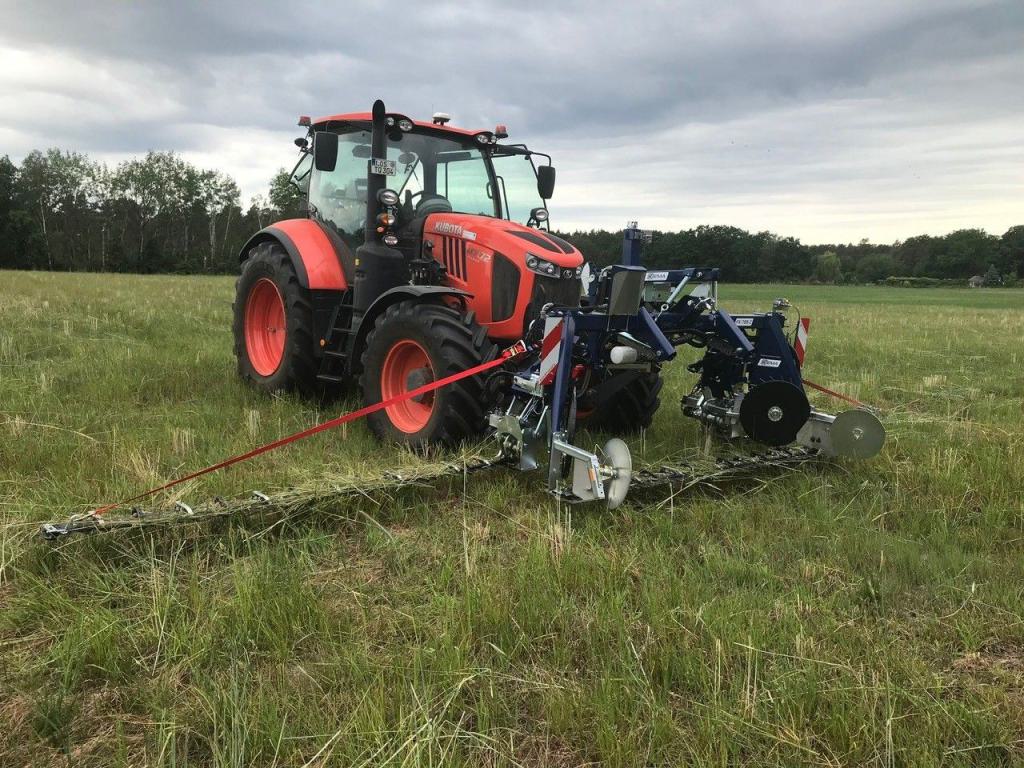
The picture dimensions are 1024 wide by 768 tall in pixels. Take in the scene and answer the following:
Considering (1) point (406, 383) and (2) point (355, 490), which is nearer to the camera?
(2) point (355, 490)

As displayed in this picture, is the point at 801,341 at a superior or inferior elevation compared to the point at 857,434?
superior

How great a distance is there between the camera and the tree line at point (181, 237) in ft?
185

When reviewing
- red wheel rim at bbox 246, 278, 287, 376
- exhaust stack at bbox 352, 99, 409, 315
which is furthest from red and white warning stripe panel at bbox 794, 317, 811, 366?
red wheel rim at bbox 246, 278, 287, 376

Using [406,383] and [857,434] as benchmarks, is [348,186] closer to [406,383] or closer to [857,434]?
[406,383]

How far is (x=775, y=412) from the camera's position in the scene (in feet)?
14.4

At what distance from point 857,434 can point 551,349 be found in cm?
197

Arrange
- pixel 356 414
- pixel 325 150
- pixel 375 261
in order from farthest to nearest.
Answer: pixel 375 261
pixel 325 150
pixel 356 414

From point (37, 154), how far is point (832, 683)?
301 ft

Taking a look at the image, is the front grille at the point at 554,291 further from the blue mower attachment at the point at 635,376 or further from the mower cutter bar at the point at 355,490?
the mower cutter bar at the point at 355,490

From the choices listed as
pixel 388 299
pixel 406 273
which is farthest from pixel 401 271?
pixel 388 299

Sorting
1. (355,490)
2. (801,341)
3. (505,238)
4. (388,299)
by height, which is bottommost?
(355,490)

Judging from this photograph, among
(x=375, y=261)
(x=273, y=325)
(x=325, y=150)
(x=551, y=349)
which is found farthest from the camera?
(x=273, y=325)

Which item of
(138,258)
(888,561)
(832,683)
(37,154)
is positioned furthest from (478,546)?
(37,154)

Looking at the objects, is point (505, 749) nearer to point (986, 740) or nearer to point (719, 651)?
point (719, 651)
